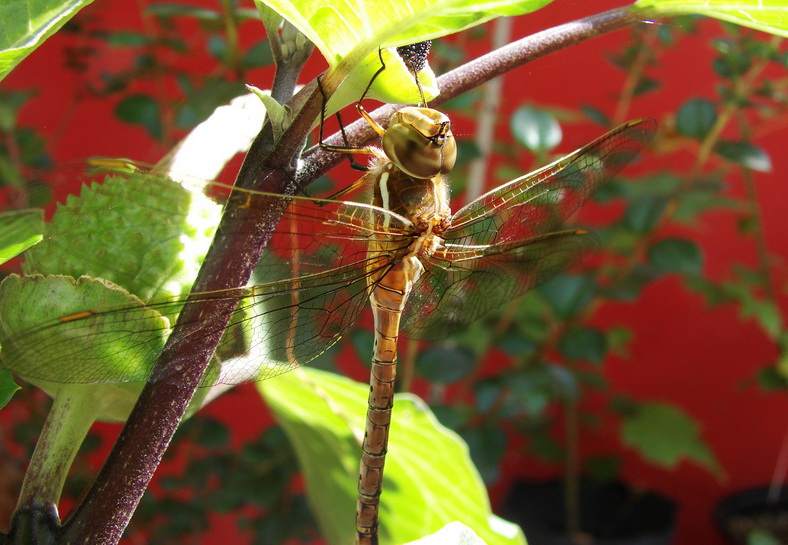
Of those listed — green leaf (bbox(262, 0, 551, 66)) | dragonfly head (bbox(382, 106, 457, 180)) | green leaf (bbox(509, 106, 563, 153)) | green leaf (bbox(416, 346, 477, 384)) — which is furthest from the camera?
green leaf (bbox(416, 346, 477, 384))

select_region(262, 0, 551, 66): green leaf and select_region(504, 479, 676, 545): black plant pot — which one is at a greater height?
select_region(262, 0, 551, 66): green leaf

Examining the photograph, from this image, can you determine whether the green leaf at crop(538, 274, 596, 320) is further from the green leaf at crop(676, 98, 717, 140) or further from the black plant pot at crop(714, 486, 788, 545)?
the black plant pot at crop(714, 486, 788, 545)

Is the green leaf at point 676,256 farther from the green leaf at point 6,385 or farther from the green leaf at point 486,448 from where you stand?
the green leaf at point 6,385

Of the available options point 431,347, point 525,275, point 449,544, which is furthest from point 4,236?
point 431,347

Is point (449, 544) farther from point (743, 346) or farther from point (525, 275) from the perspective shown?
point (743, 346)

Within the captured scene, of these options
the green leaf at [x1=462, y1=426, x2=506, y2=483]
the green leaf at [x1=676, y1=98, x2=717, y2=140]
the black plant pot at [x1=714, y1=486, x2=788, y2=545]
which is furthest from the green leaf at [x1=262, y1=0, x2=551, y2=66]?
the black plant pot at [x1=714, y1=486, x2=788, y2=545]
